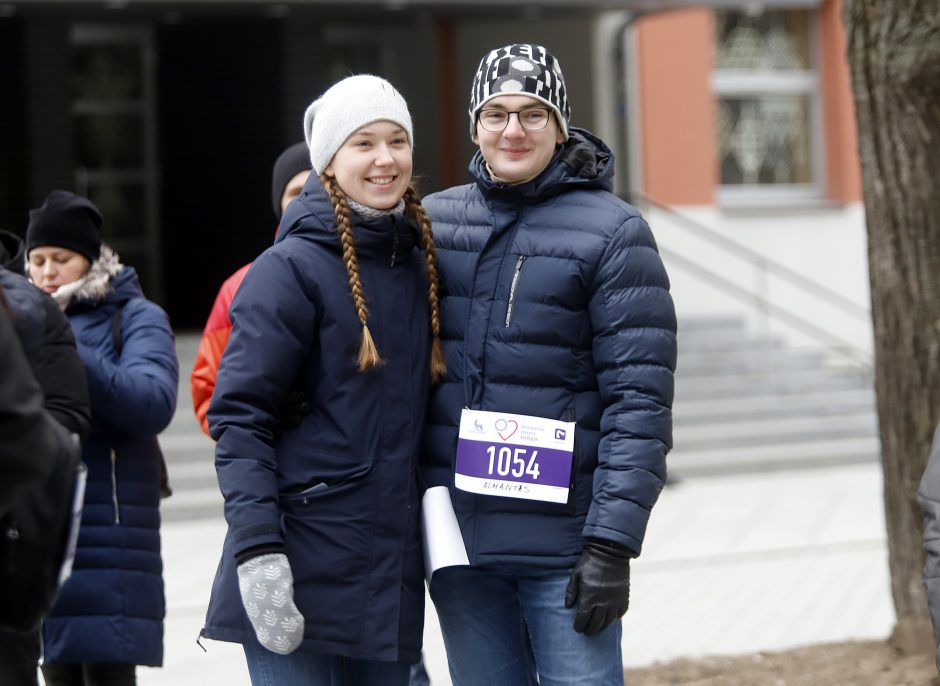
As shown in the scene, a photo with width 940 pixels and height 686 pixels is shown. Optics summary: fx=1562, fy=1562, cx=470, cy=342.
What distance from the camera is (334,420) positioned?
3.17 meters

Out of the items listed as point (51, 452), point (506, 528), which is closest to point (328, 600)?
point (506, 528)

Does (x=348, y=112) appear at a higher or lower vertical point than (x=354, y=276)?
higher

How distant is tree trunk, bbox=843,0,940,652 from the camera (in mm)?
4922

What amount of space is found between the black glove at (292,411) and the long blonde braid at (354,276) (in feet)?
0.46

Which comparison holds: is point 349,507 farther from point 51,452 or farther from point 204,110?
point 204,110

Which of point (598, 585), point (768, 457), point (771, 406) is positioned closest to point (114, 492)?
point (598, 585)

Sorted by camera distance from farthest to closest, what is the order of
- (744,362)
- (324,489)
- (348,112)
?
(744,362) < (348,112) < (324,489)

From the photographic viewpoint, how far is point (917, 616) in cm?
507

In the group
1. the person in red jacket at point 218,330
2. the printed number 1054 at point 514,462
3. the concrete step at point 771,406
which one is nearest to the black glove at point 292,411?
the printed number 1054 at point 514,462

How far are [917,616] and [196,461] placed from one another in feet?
22.7

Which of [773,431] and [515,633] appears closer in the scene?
[515,633]

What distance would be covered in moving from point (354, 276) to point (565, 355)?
47cm

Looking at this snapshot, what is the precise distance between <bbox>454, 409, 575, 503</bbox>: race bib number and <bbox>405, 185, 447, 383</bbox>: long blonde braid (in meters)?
0.13

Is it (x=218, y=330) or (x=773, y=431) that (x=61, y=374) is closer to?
(x=218, y=330)
